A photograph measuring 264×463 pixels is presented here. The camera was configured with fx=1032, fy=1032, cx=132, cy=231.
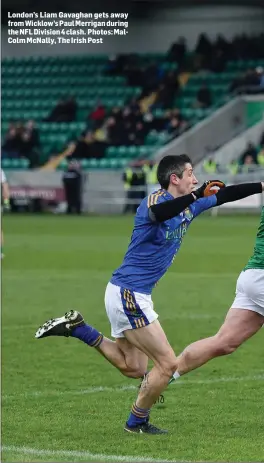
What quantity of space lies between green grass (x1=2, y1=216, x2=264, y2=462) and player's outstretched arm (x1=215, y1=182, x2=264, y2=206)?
1.67 meters

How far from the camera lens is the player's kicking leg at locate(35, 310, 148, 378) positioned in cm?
789

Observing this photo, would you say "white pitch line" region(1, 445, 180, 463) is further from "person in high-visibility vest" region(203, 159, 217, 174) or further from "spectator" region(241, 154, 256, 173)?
"person in high-visibility vest" region(203, 159, 217, 174)

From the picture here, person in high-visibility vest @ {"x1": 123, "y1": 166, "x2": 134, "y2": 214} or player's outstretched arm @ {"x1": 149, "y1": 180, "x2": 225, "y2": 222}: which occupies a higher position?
player's outstretched arm @ {"x1": 149, "y1": 180, "x2": 225, "y2": 222}

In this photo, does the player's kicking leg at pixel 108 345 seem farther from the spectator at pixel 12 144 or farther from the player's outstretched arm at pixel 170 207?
the spectator at pixel 12 144

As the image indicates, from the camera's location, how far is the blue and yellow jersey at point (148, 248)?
7.42 meters

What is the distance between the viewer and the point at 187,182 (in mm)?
7457

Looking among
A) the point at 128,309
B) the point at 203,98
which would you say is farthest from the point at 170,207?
the point at 203,98

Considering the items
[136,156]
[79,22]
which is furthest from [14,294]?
[136,156]

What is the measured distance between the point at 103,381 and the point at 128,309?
2.46 meters

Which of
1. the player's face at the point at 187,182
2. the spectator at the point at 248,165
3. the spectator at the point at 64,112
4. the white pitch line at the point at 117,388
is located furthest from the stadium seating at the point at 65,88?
the player's face at the point at 187,182

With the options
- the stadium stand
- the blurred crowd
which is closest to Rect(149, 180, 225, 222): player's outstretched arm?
the blurred crowd

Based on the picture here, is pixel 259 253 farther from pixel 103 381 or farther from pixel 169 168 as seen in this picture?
pixel 103 381

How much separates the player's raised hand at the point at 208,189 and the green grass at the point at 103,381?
5.57 feet

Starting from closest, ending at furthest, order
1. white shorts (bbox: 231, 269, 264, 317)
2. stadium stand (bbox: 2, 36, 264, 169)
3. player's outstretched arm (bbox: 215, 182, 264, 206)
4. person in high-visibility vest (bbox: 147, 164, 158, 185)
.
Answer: player's outstretched arm (bbox: 215, 182, 264, 206), white shorts (bbox: 231, 269, 264, 317), person in high-visibility vest (bbox: 147, 164, 158, 185), stadium stand (bbox: 2, 36, 264, 169)
